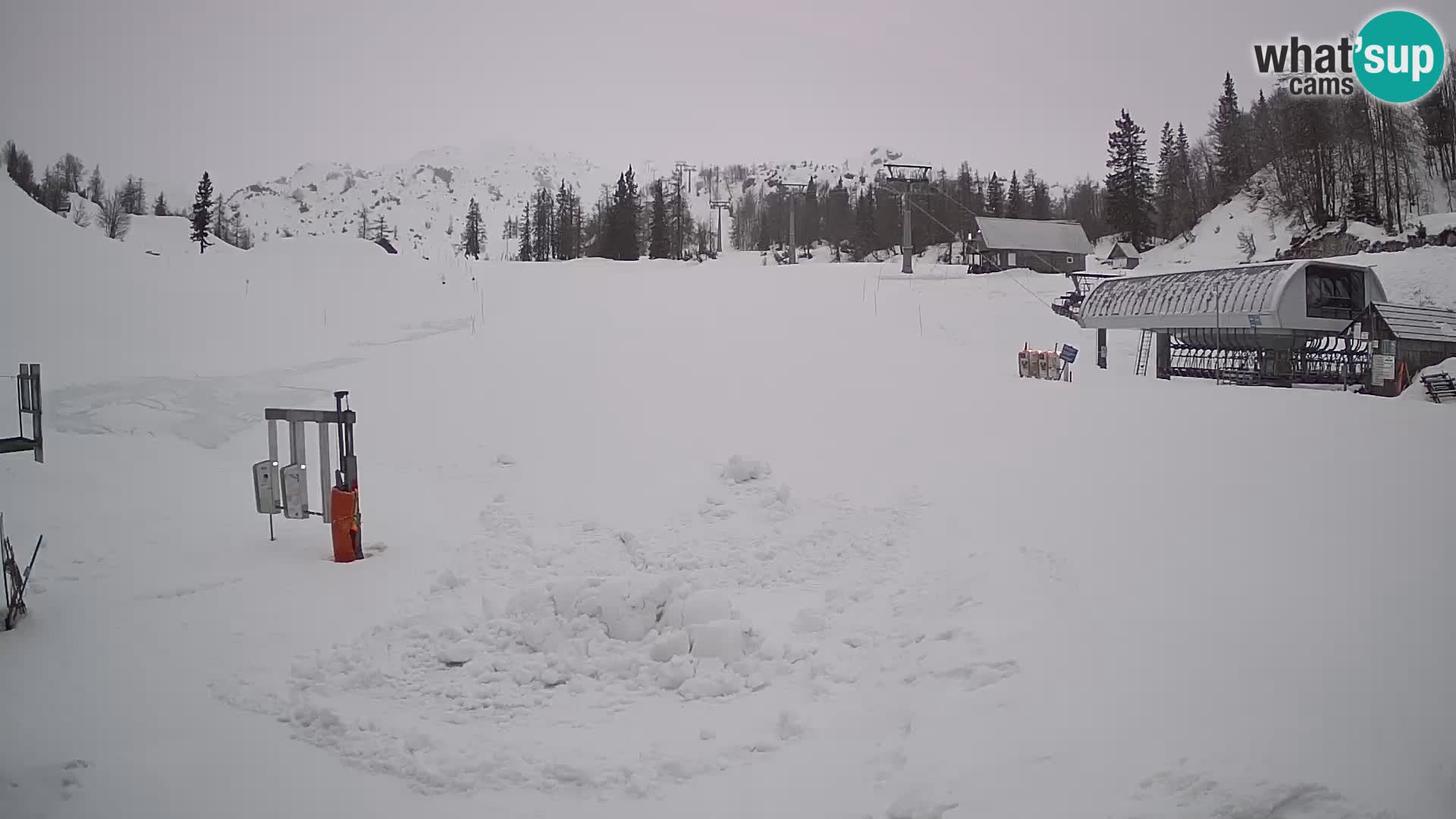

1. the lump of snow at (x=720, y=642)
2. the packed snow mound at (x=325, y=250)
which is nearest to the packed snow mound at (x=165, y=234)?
the packed snow mound at (x=325, y=250)

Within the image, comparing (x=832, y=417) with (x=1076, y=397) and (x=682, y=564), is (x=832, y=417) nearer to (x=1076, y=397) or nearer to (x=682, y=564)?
(x=1076, y=397)

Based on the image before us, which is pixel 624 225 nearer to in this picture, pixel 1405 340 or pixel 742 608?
pixel 1405 340

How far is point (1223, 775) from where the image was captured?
3.96 m

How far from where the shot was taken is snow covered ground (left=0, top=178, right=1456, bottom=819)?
451cm

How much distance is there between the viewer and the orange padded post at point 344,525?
27.4ft

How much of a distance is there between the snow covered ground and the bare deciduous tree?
63.6 ft

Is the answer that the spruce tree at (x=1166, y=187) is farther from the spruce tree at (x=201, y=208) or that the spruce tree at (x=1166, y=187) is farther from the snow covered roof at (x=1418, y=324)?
the spruce tree at (x=201, y=208)

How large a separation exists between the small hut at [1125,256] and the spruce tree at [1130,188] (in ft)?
6.06

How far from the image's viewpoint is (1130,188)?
226ft

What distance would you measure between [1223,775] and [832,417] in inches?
409

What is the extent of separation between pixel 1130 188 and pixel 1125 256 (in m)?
11.1

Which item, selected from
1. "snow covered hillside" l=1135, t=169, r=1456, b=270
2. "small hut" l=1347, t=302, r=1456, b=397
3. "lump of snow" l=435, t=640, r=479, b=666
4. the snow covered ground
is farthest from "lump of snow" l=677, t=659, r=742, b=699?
"snow covered hillside" l=1135, t=169, r=1456, b=270

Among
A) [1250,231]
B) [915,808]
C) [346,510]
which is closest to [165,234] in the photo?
[346,510]

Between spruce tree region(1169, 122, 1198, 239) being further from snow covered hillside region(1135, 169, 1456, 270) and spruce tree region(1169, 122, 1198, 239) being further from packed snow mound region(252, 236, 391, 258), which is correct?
packed snow mound region(252, 236, 391, 258)
